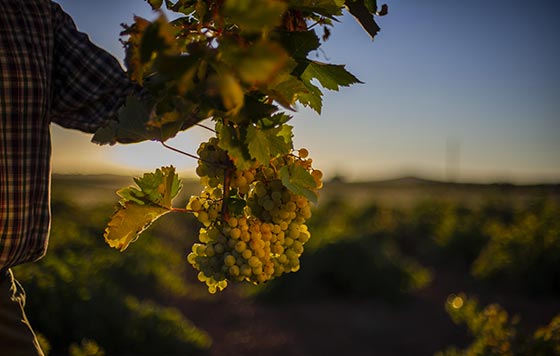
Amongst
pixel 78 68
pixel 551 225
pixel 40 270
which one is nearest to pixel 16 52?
pixel 78 68

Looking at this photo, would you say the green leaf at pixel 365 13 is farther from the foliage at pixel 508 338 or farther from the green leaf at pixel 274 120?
the foliage at pixel 508 338

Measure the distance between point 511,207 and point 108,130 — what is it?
18.3 meters

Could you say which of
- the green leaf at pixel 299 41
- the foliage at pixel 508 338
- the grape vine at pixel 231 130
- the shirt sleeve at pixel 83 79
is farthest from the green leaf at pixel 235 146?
the foliage at pixel 508 338

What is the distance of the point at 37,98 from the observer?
1753 millimetres

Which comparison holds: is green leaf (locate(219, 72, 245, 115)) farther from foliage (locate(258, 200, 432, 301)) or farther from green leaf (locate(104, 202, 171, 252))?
foliage (locate(258, 200, 432, 301))

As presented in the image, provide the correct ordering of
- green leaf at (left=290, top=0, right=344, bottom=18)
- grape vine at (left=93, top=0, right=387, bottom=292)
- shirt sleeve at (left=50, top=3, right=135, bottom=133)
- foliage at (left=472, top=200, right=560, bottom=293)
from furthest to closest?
1. foliage at (left=472, top=200, right=560, bottom=293)
2. shirt sleeve at (left=50, top=3, right=135, bottom=133)
3. green leaf at (left=290, top=0, right=344, bottom=18)
4. grape vine at (left=93, top=0, right=387, bottom=292)

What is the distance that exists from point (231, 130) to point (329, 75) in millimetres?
270

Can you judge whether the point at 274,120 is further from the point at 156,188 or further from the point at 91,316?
the point at 91,316

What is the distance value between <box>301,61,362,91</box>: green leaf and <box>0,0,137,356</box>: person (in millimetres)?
871

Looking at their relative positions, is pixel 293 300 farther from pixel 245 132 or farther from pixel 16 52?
pixel 245 132

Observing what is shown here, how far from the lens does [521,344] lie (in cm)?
364

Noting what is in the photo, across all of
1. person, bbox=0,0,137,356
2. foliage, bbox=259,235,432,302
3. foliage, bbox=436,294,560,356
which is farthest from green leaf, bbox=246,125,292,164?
foliage, bbox=259,235,432,302

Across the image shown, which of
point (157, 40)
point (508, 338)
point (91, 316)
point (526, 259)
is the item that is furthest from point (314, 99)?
point (526, 259)

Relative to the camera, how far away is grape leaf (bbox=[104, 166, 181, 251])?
41.4 inches
